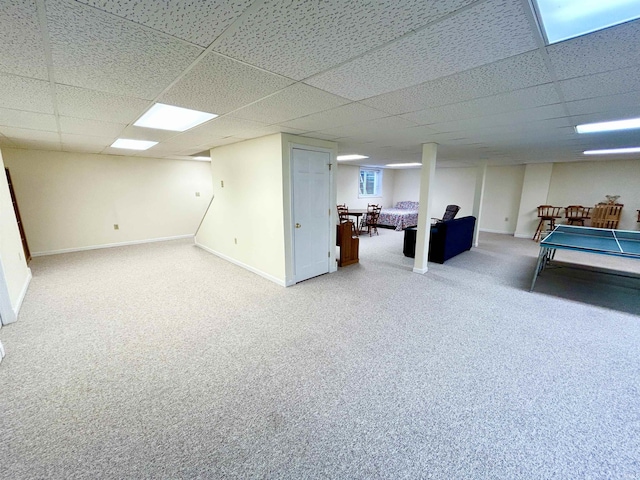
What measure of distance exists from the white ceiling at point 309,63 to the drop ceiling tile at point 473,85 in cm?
1

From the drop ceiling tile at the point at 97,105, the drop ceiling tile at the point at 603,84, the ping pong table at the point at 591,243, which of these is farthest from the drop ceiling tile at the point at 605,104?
the drop ceiling tile at the point at 97,105

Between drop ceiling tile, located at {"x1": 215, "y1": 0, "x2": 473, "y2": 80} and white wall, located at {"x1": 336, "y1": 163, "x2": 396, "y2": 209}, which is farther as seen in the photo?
white wall, located at {"x1": 336, "y1": 163, "x2": 396, "y2": 209}

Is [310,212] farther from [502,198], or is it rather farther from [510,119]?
[502,198]

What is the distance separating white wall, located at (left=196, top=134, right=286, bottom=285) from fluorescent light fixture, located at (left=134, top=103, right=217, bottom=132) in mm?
1015

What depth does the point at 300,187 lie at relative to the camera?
3.79 metres

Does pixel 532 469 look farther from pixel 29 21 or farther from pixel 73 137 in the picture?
pixel 73 137

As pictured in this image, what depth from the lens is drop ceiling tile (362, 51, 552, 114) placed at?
4.81 ft

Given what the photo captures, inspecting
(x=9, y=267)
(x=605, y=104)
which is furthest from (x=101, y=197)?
(x=605, y=104)

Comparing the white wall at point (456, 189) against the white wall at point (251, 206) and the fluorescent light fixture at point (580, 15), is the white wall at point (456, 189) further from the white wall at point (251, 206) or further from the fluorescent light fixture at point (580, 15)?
the fluorescent light fixture at point (580, 15)

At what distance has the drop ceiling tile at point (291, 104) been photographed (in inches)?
75.2

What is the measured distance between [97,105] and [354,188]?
7995 mm

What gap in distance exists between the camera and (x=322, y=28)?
3.68 ft

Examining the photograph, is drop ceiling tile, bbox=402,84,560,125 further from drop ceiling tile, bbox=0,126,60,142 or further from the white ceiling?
drop ceiling tile, bbox=0,126,60,142

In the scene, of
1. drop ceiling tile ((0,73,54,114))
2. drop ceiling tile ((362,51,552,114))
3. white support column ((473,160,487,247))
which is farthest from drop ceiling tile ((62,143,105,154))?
white support column ((473,160,487,247))
